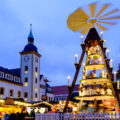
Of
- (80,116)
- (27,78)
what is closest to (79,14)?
(80,116)

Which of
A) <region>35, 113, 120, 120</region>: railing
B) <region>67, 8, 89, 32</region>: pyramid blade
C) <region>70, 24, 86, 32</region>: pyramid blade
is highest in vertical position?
<region>67, 8, 89, 32</region>: pyramid blade

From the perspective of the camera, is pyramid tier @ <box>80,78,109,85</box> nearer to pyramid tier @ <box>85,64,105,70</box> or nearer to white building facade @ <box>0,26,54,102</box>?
pyramid tier @ <box>85,64,105,70</box>

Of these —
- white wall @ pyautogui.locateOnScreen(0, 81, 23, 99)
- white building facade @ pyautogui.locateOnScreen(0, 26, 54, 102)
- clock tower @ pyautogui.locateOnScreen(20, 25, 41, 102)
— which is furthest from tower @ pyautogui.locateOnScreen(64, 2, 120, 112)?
clock tower @ pyautogui.locateOnScreen(20, 25, 41, 102)

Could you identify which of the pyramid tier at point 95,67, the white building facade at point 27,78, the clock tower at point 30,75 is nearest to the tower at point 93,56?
the pyramid tier at point 95,67

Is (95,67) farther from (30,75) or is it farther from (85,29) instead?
(30,75)

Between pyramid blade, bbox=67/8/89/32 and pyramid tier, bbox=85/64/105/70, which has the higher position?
pyramid blade, bbox=67/8/89/32

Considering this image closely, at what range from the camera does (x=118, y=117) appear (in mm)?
12484

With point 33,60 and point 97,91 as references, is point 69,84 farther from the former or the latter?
point 33,60

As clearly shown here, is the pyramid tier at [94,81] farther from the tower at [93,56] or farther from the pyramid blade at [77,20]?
the pyramid blade at [77,20]

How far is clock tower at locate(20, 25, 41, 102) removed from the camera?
48.1 meters

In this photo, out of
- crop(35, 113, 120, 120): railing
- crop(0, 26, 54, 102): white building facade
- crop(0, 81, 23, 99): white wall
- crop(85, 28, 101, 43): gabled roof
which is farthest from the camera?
crop(0, 26, 54, 102): white building facade

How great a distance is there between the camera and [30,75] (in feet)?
160

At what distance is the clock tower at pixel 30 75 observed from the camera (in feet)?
158

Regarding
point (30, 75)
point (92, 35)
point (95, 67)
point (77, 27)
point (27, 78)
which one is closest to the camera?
point (95, 67)
